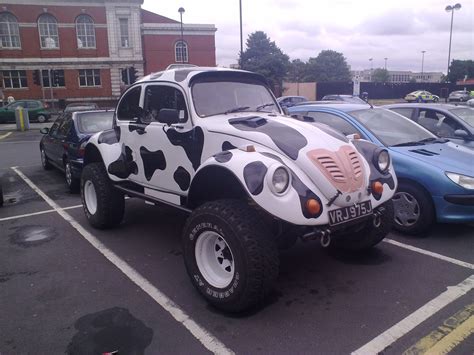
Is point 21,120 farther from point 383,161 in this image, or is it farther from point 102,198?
point 383,161

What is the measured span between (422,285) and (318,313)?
3.95 ft

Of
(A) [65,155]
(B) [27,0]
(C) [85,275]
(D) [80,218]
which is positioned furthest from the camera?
(B) [27,0]

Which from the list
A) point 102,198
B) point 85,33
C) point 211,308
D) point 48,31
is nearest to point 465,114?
point 211,308

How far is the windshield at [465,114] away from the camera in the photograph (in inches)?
287

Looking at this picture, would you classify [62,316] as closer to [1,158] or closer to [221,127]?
[221,127]

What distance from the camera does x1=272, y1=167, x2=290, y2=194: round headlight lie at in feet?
10.5

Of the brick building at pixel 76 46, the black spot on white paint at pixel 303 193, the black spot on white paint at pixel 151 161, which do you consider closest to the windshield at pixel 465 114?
the black spot on white paint at pixel 303 193

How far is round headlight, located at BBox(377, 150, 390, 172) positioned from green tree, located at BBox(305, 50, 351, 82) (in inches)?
2951

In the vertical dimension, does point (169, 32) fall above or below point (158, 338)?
above

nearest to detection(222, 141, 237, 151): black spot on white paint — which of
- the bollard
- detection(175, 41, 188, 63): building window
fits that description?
the bollard

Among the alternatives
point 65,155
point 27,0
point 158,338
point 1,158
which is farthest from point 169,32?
point 158,338

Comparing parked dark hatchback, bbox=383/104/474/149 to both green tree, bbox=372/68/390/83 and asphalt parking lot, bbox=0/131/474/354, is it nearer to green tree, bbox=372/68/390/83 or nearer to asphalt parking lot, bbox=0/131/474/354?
asphalt parking lot, bbox=0/131/474/354

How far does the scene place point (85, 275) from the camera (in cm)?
429

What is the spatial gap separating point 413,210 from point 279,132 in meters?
2.46
